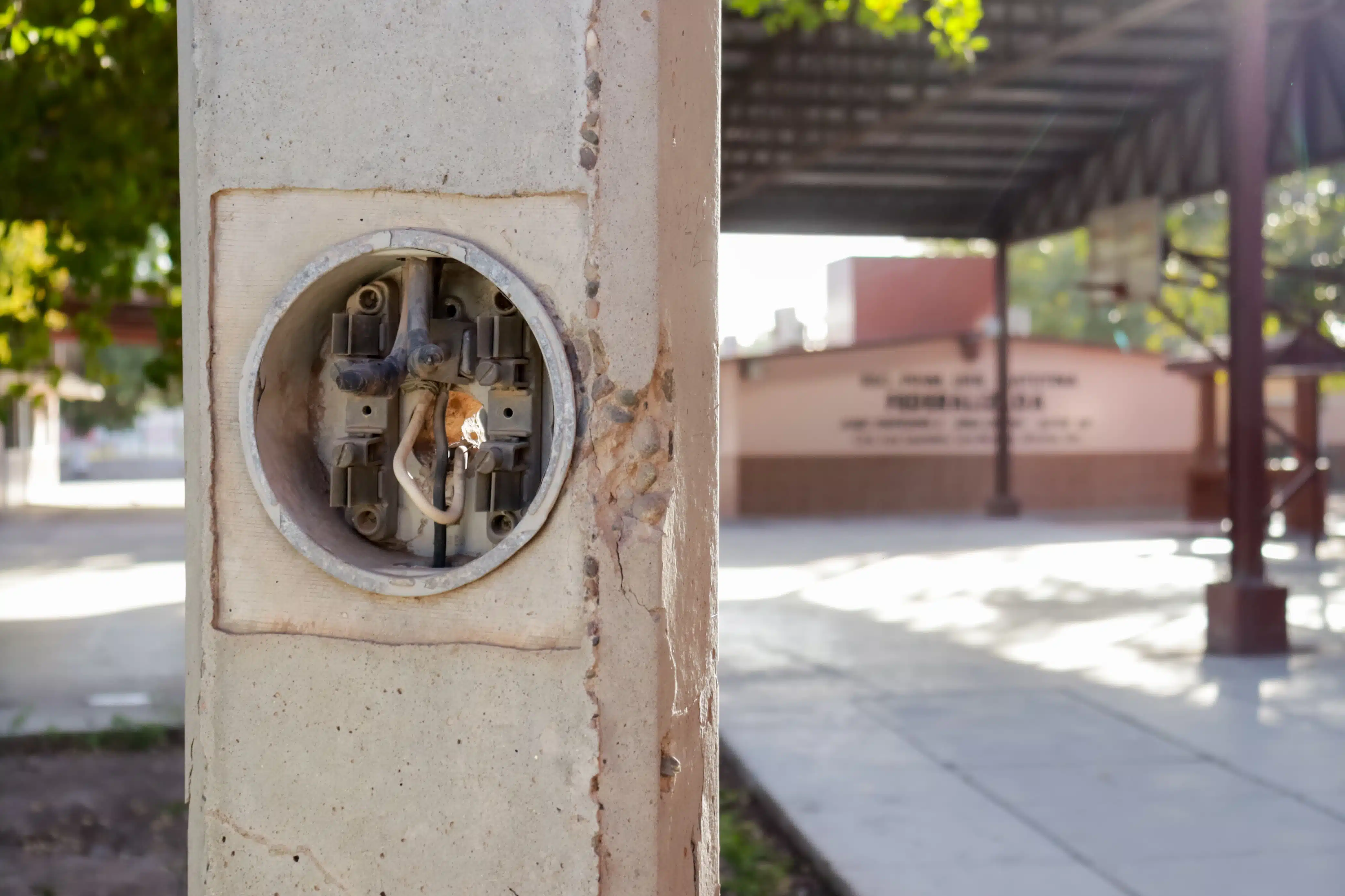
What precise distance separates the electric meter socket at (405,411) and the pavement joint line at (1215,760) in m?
3.71

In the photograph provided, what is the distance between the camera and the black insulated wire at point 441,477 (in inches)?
93.4

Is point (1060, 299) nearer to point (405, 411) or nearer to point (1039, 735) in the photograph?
point (1039, 735)

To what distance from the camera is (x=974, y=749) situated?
18.5 feet

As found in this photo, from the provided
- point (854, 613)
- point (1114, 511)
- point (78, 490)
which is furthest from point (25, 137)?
point (78, 490)

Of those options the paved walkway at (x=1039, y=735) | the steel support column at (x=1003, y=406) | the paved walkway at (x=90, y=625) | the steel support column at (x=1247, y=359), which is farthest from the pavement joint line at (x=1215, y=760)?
the steel support column at (x=1003, y=406)

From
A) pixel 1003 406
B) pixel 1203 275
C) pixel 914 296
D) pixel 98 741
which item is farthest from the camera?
pixel 914 296

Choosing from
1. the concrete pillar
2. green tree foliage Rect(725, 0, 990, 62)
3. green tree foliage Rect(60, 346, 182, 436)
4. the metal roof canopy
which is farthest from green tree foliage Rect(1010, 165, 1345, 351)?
green tree foliage Rect(60, 346, 182, 436)

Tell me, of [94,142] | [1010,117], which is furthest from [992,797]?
[1010,117]

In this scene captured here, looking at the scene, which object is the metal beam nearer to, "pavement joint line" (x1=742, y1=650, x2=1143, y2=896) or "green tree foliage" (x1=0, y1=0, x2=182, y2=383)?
"pavement joint line" (x1=742, y1=650, x2=1143, y2=896)

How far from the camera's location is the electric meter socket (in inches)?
90.2

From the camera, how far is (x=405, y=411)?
2439 millimetres

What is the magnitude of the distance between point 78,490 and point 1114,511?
25478 millimetres

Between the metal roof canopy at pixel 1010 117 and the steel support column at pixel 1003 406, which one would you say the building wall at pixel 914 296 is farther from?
the metal roof canopy at pixel 1010 117

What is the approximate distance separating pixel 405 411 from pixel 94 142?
371 cm
